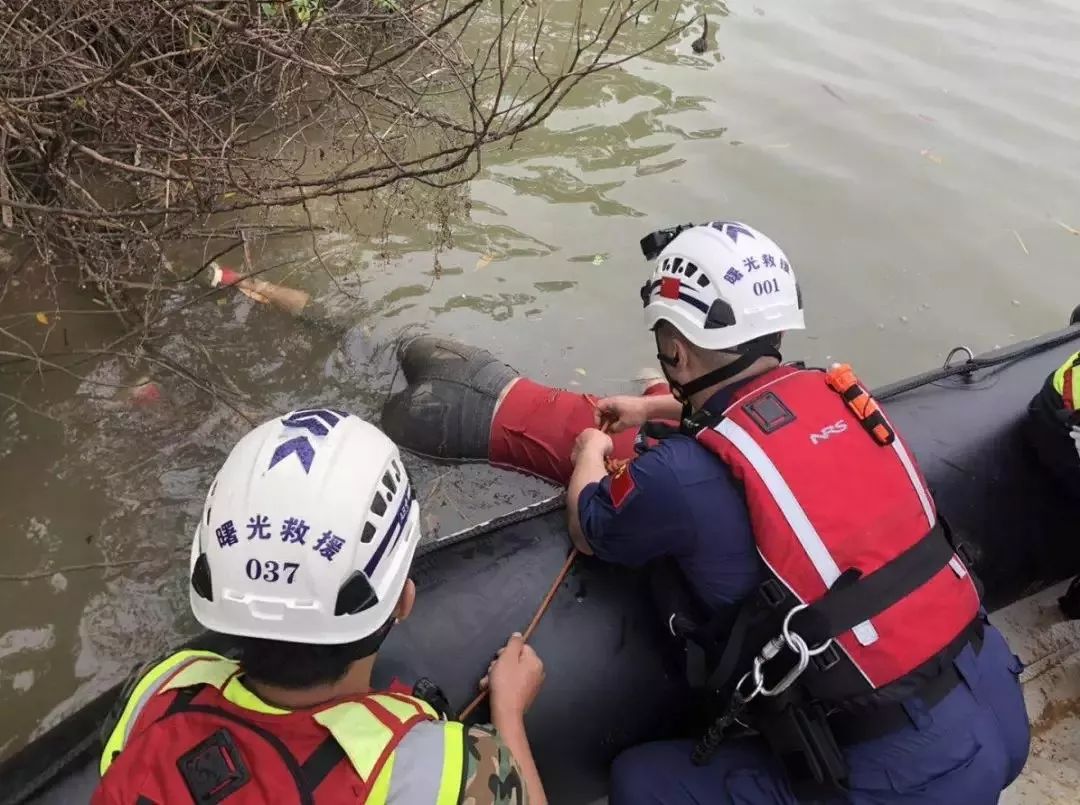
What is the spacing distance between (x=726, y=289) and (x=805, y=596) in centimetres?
82

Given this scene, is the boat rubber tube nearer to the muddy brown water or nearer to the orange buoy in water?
the muddy brown water

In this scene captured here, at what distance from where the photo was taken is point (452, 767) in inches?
56.2

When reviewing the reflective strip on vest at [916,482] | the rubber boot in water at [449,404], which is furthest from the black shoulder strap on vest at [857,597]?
the rubber boot in water at [449,404]

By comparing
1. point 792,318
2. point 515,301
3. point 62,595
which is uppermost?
point 792,318

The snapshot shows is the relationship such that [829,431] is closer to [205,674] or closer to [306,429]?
[306,429]

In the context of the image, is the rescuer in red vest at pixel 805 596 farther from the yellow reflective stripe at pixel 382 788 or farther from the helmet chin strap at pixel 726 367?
the yellow reflective stripe at pixel 382 788

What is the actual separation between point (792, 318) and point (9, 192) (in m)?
3.11

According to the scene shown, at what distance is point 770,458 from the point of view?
199 cm

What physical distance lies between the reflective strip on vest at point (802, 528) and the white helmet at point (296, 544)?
0.90 meters

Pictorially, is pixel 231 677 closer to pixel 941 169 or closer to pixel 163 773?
pixel 163 773

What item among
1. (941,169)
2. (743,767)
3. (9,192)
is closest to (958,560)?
(743,767)

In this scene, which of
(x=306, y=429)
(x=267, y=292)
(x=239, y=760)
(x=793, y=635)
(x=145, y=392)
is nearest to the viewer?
(x=239, y=760)

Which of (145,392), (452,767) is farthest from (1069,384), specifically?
(145,392)

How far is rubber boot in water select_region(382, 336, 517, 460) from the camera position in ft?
11.1
